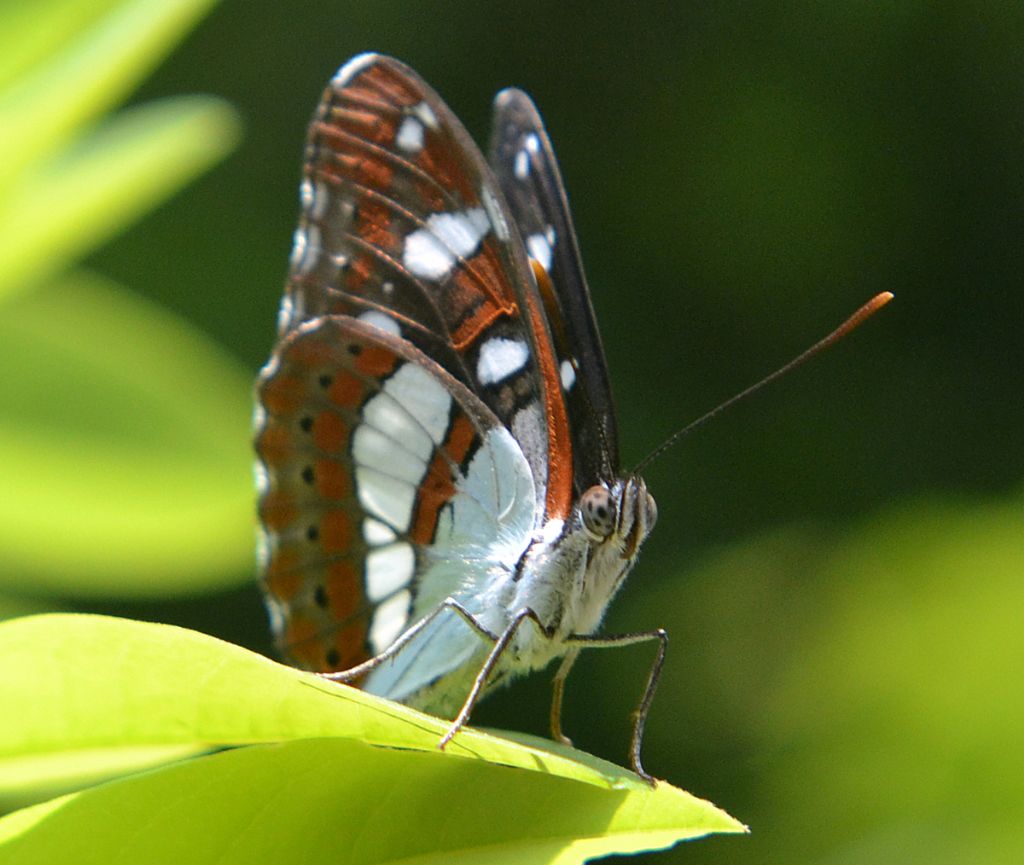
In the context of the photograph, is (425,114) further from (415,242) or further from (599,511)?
(599,511)

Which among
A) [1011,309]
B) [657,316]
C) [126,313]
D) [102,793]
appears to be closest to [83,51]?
[126,313]

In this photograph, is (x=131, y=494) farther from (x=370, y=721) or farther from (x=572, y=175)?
(x=572, y=175)

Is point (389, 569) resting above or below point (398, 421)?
below

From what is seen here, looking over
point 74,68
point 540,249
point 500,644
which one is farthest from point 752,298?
point 74,68

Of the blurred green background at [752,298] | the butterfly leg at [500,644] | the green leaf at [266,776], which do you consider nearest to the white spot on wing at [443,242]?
the butterfly leg at [500,644]

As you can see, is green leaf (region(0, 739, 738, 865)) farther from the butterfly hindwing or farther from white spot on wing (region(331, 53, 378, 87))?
white spot on wing (region(331, 53, 378, 87))

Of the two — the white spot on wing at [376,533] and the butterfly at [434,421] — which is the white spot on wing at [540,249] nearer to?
the butterfly at [434,421]

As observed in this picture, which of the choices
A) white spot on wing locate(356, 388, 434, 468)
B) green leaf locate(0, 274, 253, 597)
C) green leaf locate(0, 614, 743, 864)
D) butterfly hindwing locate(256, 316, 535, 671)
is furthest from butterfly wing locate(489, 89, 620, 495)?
green leaf locate(0, 614, 743, 864)
